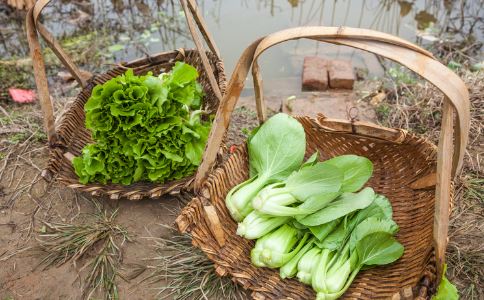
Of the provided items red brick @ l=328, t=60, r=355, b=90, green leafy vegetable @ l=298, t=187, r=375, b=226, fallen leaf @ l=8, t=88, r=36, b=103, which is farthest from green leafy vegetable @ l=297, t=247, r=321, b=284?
fallen leaf @ l=8, t=88, r=36, b=103

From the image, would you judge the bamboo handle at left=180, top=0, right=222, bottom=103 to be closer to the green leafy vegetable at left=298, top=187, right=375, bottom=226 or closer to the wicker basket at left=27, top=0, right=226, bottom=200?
the wicker basket at left=27, top=0, right=226, bottom=200

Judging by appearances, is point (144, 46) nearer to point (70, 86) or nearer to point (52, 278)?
point (70, 86)

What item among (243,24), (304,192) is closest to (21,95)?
(243,24)

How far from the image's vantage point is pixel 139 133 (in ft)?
7.98

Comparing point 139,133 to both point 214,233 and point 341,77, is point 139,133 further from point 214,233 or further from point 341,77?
point 341,77

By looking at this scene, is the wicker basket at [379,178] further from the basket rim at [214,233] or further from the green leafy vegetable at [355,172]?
the green leafy vegetable at [355,172]

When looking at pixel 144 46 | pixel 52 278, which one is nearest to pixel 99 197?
pixel 52 278

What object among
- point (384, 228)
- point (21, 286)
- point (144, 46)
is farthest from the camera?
point (144, 46)

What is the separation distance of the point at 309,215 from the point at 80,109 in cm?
177

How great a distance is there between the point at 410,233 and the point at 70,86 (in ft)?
11.8

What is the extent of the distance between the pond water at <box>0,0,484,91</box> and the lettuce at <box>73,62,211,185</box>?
2272 mm

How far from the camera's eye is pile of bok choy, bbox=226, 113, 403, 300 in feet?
6.46

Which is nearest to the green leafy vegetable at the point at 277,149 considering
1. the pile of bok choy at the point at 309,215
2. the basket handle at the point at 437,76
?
the pile of bok choy at the point at 309,215

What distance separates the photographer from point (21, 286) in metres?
2.31
